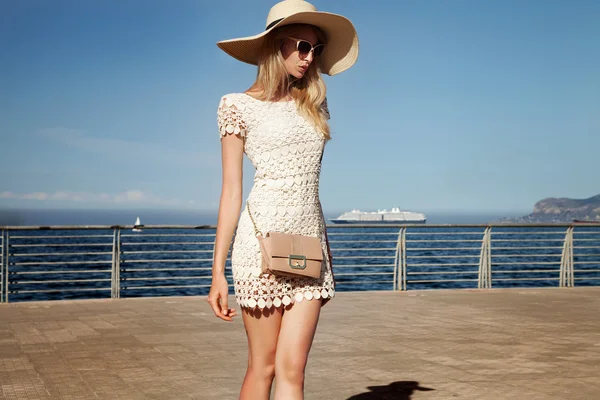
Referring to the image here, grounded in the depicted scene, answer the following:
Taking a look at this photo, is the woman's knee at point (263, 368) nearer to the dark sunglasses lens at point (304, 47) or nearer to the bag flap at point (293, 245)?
the bag flap at point (293, 245)

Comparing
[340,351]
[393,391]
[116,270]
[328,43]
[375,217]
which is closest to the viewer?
[328,43]

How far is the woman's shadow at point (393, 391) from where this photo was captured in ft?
15.8

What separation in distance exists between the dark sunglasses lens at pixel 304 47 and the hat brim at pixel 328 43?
0.08m

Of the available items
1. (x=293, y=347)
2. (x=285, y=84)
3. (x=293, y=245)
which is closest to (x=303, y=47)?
(x=285, y=84)

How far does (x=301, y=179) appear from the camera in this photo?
2.77 meters

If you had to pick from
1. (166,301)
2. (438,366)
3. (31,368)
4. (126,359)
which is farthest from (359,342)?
(166,301)

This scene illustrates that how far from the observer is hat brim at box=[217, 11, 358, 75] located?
286cm

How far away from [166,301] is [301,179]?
7877 mm

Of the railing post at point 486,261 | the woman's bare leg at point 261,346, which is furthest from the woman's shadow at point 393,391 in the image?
the railing post at point 486,261

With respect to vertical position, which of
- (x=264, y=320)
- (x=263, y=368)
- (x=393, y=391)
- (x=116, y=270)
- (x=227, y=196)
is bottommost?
(x=393, y=391)

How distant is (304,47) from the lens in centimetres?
286

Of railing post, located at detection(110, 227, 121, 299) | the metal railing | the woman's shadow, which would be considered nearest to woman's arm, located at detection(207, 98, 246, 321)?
the woman's shadow

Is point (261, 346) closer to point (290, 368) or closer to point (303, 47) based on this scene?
point (290, 368)

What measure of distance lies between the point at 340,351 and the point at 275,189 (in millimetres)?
3890
